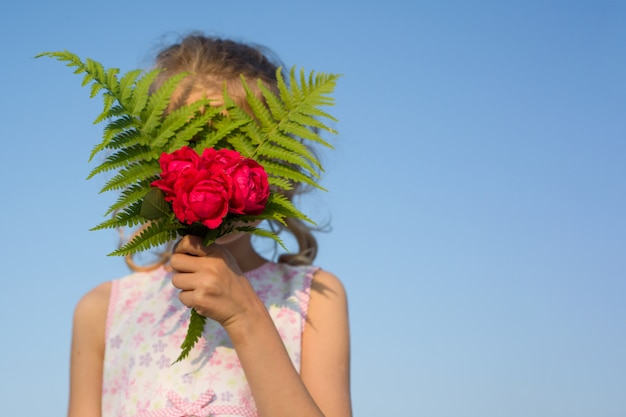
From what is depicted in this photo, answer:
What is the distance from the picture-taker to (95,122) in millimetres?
3547

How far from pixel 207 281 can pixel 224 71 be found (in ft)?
5.10

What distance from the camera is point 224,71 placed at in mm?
4594

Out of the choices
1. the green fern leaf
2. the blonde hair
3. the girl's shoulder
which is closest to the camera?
the green fern leaf

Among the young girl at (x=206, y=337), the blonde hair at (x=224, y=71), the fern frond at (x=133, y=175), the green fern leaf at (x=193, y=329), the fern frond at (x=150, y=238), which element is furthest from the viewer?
the blonde hair at (x=224, y=71)

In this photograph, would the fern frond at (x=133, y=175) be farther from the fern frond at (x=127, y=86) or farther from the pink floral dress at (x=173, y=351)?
the pink floral dress at (x=173, y=351)

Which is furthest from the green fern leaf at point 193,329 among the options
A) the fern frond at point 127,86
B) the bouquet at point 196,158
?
the fern frond at point 127,86

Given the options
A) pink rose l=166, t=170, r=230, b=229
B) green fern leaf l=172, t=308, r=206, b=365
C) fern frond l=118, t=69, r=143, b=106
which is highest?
fern frond l=118, t=69, r=143, b=106

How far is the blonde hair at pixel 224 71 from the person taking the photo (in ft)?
14.5

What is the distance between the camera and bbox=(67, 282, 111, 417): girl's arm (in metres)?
4.64

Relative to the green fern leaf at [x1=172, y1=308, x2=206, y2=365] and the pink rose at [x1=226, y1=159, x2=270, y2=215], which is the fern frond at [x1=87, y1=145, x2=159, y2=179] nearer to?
the pink rose at [x1=226, y1=159, x2=270, y2=215]

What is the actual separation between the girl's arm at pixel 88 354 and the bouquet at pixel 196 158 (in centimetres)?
123

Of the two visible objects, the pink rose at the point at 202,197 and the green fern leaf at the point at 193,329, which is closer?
the pink rose at the point at 202,197


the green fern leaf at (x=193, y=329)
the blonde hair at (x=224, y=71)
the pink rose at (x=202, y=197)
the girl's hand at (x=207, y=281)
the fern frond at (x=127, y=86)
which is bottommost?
the green fern leaf at (x=193, y=329)

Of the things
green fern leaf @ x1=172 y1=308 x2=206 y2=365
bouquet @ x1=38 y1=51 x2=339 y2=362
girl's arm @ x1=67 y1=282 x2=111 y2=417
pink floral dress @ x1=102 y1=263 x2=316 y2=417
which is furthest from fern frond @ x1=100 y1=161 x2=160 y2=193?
girl's arm @ x1=67 y1=282 x2=111 y2=417
